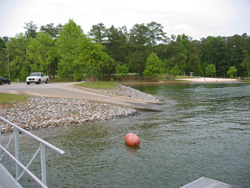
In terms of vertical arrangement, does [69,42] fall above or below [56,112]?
above

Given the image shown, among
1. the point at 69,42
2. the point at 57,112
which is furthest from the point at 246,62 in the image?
the point at 57,112

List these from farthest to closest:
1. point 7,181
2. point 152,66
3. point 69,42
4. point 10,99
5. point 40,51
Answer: point 152,66 → point 40,51 → point 69,42 → point 10,99 → point 7,181

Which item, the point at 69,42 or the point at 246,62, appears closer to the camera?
the point at 69,42

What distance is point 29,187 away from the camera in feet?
26.3

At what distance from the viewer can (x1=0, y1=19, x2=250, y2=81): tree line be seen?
60.2 metres

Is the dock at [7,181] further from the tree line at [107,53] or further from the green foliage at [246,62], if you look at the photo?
the green foliage at [246,62]

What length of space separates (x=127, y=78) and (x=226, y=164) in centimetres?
8848

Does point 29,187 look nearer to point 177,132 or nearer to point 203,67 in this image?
point 177,132

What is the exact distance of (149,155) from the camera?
11172 mm

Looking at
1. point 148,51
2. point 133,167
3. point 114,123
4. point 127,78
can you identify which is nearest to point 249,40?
point 148,51

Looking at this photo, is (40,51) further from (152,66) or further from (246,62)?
(246,62)

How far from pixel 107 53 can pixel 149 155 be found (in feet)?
264

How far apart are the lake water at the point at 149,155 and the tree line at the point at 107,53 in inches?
1064

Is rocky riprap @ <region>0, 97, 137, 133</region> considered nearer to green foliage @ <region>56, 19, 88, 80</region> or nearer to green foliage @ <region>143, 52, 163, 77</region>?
green foliage @ <region>56, 19, 88, 80</region>
